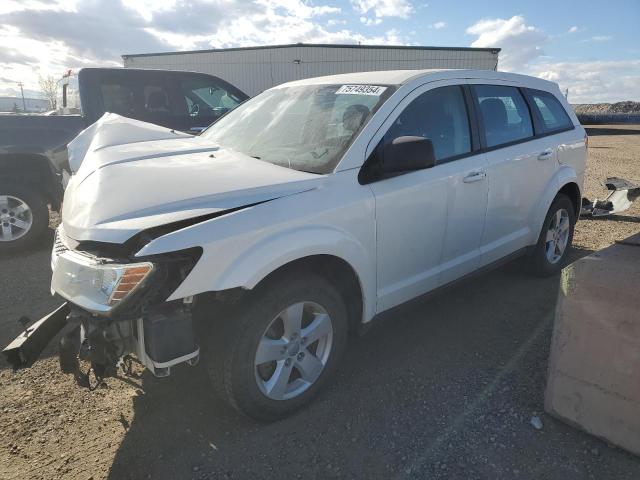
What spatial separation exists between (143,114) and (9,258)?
93.6 inches

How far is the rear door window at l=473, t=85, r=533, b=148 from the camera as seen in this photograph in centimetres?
357

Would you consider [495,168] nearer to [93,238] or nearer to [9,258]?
[93,238]

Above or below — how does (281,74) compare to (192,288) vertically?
above

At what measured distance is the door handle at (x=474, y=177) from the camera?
324cm

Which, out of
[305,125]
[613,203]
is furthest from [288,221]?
[613,203]

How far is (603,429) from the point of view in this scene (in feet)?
7.68

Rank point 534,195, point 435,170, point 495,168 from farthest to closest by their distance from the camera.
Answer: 1. point 534,195
2. point 495,168
3. point 435,170

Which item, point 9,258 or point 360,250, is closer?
point 360,250

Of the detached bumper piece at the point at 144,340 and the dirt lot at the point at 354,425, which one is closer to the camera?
the detached bumper piece at the point at 144,340

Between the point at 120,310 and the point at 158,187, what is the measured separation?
657mm

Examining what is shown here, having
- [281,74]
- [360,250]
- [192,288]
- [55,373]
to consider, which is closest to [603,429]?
[360,250]

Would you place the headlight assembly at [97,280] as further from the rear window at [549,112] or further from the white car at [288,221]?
the rear window at [549,112]

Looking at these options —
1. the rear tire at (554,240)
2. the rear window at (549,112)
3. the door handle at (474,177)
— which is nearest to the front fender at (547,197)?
the rear tire at (554,240)

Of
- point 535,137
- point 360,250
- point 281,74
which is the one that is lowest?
point 360,250
